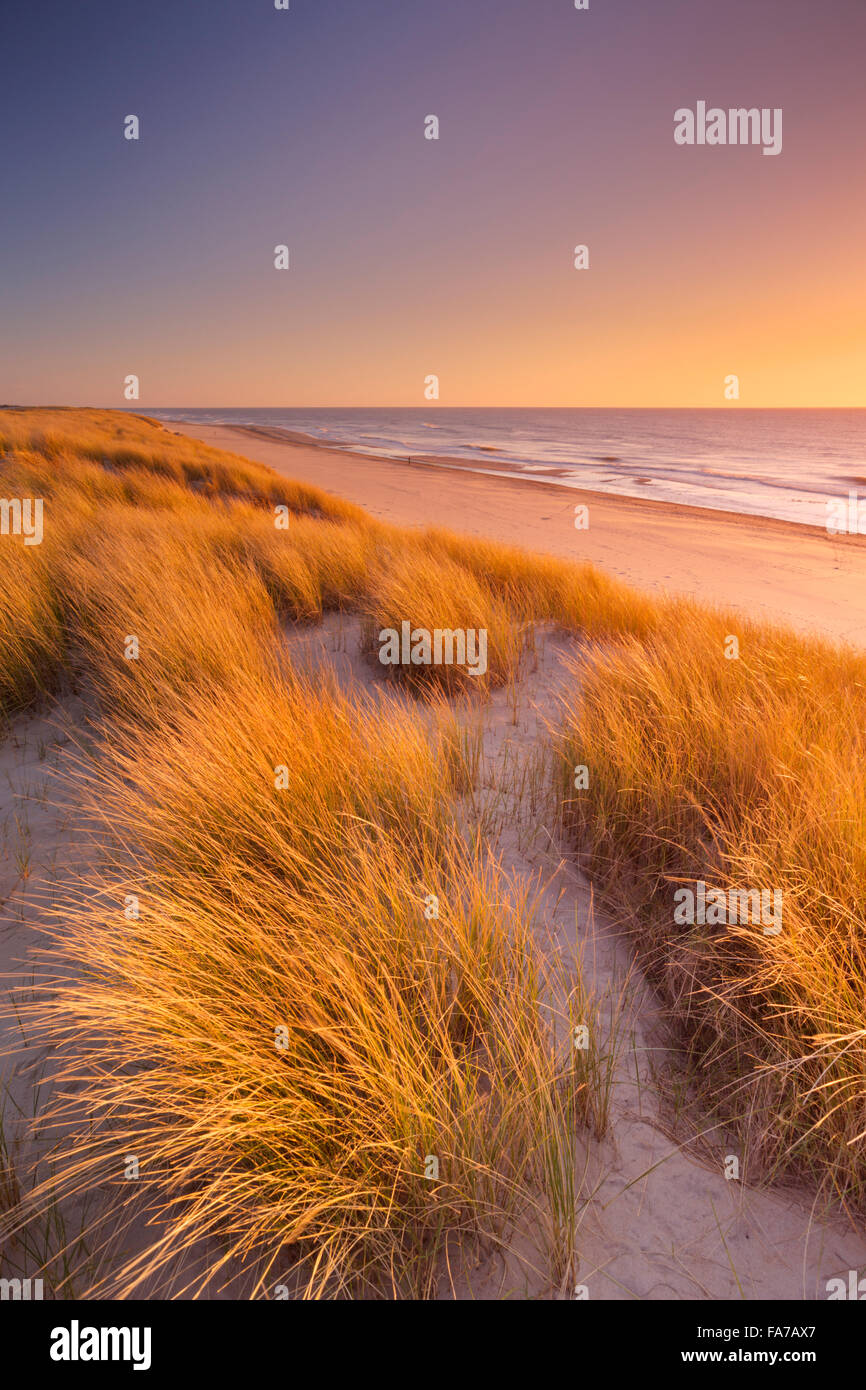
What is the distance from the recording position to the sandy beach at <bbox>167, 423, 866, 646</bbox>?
7.83 meters

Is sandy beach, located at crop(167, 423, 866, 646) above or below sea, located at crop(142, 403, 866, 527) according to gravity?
below

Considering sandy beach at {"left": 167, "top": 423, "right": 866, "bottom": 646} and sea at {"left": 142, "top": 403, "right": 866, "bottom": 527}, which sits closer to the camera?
sandy beach at {"left": 167, "top": 423, "right": 866, "bottom": 646}

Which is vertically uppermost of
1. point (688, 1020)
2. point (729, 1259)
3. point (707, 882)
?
point (707, 882)

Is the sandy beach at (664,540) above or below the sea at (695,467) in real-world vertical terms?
below

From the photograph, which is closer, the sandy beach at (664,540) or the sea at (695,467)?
the sandy beach at (664,540)

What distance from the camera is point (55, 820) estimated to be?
2797 millimetres

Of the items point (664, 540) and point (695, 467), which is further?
point (695, 467)

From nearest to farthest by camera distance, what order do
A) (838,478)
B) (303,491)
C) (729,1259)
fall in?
(729,1259)
(303,491)
(838,478)

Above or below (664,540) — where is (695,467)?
above

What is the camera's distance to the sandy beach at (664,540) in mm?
7827

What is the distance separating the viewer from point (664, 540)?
38.3 feet

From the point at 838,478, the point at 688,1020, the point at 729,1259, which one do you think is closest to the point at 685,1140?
the point at 729,1259

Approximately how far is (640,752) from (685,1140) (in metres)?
1.50
